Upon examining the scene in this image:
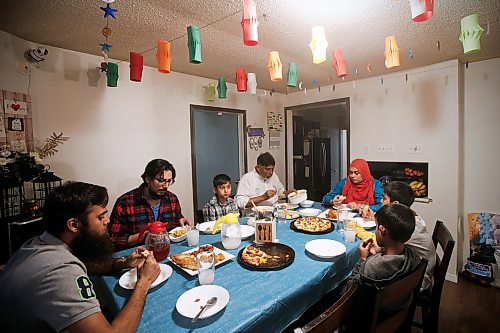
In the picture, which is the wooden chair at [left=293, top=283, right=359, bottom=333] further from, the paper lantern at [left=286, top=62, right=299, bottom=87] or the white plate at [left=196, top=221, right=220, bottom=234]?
the paper lantern at [left=286, top=62, right=299, bottom=87]

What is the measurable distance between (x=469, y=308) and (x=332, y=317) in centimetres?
246

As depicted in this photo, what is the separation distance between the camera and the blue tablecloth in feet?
3.08

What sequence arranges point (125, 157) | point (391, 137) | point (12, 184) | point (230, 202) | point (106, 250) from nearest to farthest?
point (106, 250), point (12, 184), point (230, 202), point (125, 157), point (391, 137)

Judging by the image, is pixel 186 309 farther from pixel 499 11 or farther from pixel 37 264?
pixel 499 11

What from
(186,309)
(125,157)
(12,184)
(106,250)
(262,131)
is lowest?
(186,309)

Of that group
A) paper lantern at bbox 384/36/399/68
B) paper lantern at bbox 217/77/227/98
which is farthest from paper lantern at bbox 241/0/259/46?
paper lantern at bbox 217/77/227/98

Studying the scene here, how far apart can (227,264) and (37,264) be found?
80 centimetres

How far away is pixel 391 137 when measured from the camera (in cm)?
329

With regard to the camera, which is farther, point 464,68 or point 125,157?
point 464,68

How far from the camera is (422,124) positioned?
9.95 feet

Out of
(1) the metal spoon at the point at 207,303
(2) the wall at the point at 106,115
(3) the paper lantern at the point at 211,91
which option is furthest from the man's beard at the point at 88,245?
(3) the paper lantern at the point at 211,91

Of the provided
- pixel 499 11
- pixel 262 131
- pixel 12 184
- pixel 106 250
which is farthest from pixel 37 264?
pixel 262 131

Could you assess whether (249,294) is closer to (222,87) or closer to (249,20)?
(249,20)

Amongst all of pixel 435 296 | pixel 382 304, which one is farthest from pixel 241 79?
pixel 435 296
